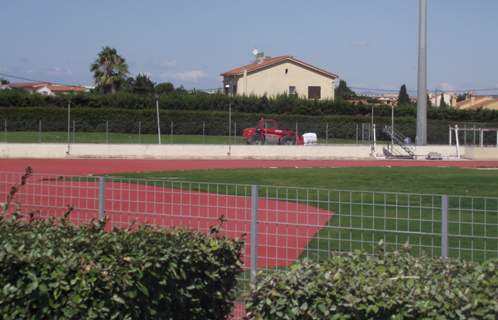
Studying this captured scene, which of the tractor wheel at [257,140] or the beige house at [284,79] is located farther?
the beige house at [284,79]

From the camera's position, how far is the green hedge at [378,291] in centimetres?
332

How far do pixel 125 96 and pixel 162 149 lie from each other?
21261 millimetres

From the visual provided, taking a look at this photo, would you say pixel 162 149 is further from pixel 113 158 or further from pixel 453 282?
pixel 453 282

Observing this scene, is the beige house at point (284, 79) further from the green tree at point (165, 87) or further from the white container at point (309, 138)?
the green tree at point (165, 87)

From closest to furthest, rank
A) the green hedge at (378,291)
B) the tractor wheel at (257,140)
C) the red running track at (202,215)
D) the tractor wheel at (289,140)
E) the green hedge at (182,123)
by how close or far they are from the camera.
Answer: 1. the green hedge at (378,291)
2. the red running track at (202,215)
3. the green hedge at (182,123)
4. the tractor wheel at (257,140)
5. the tractor wheel at (289,140)

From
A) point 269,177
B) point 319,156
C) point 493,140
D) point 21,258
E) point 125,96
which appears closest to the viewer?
point 21,258

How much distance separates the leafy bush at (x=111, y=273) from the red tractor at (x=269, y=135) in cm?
3391

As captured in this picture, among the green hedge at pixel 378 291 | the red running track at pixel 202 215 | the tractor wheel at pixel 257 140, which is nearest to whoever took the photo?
the green hedge at pixel 378 291

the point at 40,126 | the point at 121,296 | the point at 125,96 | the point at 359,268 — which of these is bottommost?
the point at 121,296

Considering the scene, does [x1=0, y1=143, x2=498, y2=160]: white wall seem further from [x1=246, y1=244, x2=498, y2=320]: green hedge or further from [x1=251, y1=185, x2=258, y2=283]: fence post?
[x1=246, y1=244, x2=498, y2=320]: green hedge

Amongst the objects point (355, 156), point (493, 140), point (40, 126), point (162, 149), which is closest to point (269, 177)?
point (162, 149)

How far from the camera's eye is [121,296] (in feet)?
12.4

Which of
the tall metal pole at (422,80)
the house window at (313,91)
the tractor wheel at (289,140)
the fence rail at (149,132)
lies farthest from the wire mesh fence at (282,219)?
the house window at (313,91)

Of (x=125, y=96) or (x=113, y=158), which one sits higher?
(x=125, y=96)
